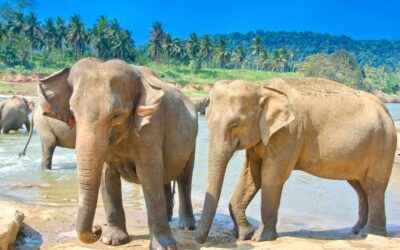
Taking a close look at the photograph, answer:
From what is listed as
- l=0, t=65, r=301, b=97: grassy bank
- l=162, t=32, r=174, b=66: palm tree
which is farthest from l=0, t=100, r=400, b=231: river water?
l=162, t=32, r=174, b=66: palm tree

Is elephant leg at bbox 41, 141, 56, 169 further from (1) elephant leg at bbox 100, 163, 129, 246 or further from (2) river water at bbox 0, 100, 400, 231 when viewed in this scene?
(1) elephant leg at bbox 100, 163, 129, 246

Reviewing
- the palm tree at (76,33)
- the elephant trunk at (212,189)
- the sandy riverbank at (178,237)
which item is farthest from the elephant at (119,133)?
the palm tree at (76,33)

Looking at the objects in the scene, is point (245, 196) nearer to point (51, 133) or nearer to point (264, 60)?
point (51, 133)

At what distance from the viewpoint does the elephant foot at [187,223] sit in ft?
22.2

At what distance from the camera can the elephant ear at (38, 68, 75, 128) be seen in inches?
206

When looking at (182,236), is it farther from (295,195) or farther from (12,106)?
(12,106)

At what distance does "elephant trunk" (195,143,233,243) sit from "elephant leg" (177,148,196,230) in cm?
97

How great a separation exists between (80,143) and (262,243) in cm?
241

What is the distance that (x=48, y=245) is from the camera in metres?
5.95

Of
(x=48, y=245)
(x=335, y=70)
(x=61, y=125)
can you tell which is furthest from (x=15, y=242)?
(x=335, y=70)

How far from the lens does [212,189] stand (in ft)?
18.8

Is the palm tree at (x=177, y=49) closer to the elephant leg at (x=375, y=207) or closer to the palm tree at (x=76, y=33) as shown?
the palm tree at (x=76, y=33)

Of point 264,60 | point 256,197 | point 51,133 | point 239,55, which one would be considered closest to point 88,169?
point 256,197

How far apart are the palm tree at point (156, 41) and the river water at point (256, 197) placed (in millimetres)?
85737
